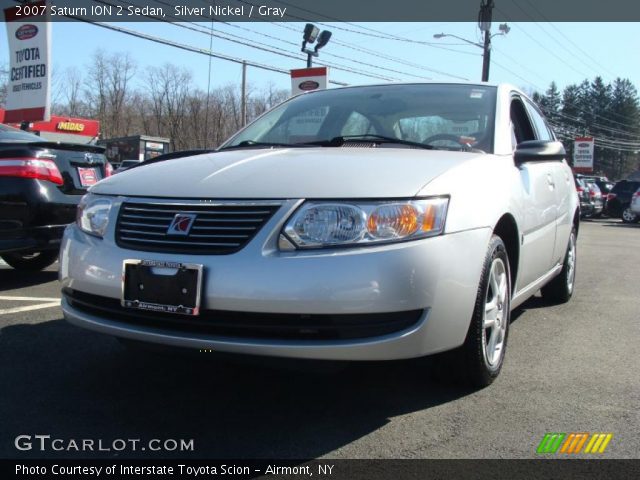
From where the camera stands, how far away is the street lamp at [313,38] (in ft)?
58.8

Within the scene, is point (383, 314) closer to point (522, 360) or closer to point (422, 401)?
point (422, 401)

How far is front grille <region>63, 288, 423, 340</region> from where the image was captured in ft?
7.81

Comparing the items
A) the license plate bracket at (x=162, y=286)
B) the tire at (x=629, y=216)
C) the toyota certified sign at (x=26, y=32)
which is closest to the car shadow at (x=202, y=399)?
the license plate bracket at (x=162, y=286)

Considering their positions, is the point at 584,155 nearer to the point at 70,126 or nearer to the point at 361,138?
the point at 70,126

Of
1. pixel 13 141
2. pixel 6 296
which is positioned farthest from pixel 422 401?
pixel 13 141

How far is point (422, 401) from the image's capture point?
9.55 ft

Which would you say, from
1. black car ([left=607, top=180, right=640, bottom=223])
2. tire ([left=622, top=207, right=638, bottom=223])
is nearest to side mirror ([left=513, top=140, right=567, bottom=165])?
tire ([left=622, top=207, right=638, bottom=223])

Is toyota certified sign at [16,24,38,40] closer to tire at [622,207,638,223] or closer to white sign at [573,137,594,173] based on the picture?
tire at [622,207,638,223]

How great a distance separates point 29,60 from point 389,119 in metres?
10.9

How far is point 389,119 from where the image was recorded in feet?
12.4

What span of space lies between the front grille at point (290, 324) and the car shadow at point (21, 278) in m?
3.73

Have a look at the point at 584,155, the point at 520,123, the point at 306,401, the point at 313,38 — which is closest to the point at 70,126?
the point at 313,38

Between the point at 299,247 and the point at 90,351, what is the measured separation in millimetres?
1853

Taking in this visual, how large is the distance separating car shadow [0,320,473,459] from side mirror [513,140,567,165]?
1293 mm
